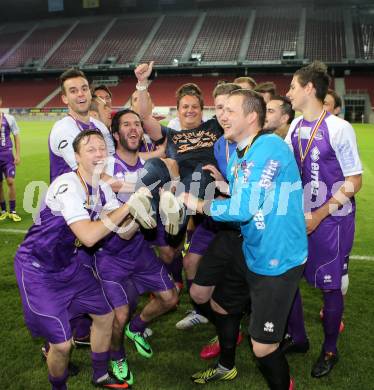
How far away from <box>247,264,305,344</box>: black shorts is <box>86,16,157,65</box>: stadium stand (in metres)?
44.2

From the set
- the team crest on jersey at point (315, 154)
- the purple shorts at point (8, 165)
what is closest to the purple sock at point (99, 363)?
the team crest on jersey at point (315, 154)

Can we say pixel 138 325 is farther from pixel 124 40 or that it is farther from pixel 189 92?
pixel 124 40

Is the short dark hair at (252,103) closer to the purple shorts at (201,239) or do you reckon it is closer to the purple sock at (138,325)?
the purple shorts at (201,239)

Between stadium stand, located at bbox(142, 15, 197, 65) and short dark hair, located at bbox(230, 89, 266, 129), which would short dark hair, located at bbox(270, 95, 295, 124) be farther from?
stadium stand, located at bbox(142, 15, 197, 65)

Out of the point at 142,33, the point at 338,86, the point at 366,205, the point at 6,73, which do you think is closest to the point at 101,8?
the point at 142,33

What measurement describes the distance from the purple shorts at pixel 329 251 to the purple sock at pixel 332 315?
90 mm

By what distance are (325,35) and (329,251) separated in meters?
42.3

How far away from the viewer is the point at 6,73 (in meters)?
45.8

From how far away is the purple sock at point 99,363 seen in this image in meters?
3.48

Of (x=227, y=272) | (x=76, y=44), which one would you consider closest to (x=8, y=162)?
A: (x=227, y=272)

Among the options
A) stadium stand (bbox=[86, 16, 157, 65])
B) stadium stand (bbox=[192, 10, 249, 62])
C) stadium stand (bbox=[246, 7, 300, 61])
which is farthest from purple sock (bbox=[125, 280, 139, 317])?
stadium stand (bbox=[86, 16, 157, 65])

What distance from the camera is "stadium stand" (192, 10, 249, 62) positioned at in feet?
137

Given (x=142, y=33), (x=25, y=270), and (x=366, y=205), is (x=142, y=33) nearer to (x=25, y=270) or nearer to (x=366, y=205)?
(x=366, y=205)

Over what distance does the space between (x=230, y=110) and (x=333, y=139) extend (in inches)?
43.0
